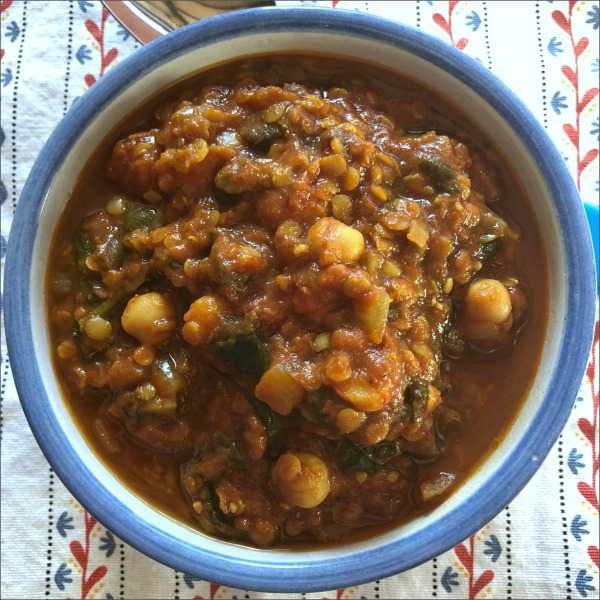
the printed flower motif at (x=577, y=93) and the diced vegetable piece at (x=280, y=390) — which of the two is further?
the printed flower motif at (x=577, y=93)

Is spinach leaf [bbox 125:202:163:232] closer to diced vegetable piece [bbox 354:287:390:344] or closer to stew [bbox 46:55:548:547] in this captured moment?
stew [bbox 46:55:548:547]

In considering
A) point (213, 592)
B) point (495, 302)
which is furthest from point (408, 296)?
point (213, 592)

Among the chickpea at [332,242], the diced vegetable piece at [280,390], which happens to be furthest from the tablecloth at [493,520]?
the chickpea at [332,242]

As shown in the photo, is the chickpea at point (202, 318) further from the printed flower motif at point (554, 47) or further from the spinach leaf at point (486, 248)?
the printed flower motif at point (554, 47)

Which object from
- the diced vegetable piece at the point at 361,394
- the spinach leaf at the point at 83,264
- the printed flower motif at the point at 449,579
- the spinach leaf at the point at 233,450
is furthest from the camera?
the printed flower motif at the point at 449,579

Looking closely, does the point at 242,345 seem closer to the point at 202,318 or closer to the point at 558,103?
the point at 202,318

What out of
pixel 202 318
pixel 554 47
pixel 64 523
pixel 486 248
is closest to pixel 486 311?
pixel 486 248
